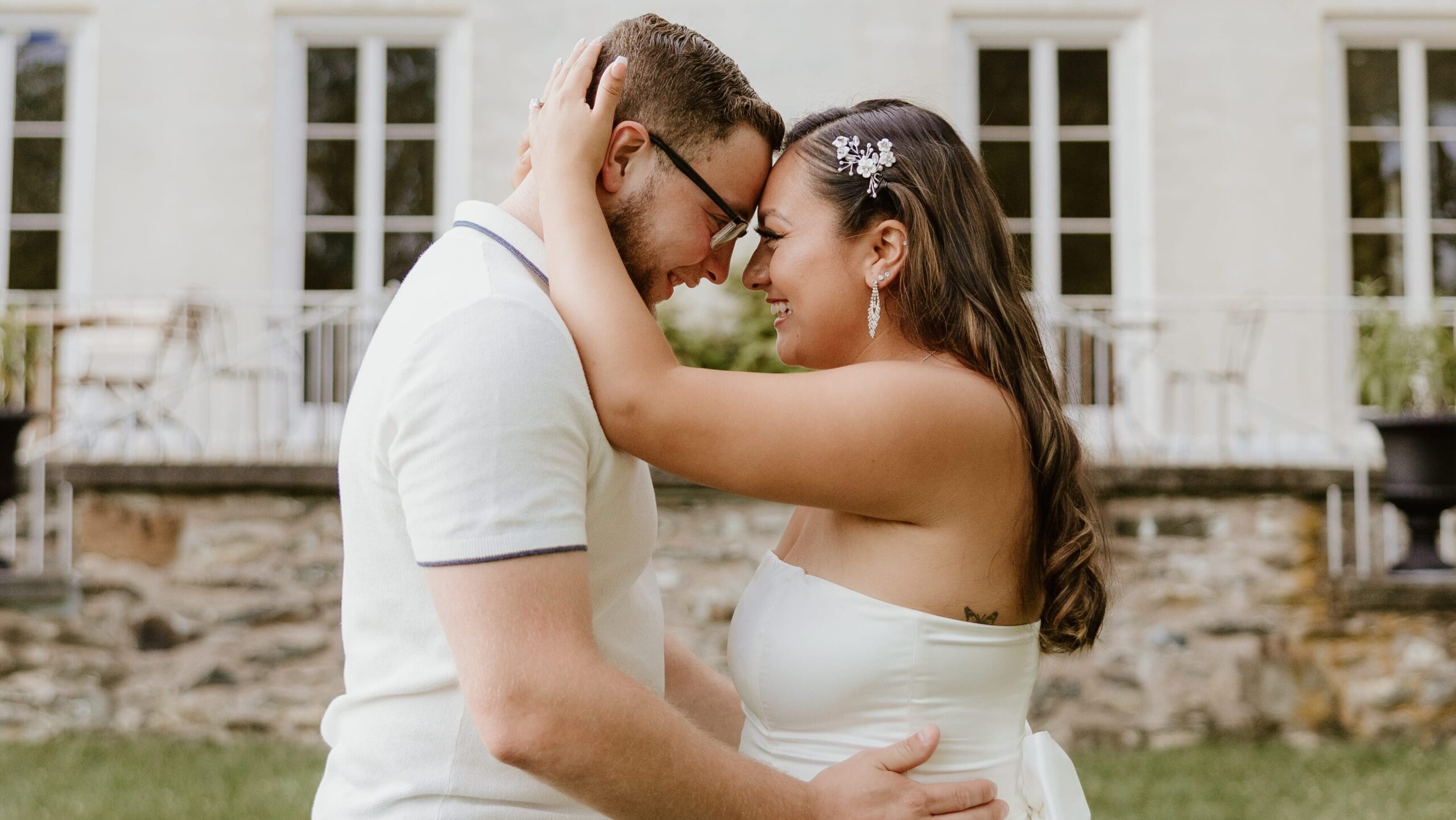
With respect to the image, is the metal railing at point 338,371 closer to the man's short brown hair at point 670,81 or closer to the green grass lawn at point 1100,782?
the green grass lawn at point 1100,782

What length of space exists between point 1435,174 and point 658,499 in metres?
6.44

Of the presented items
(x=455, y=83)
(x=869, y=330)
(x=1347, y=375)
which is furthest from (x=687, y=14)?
(x=869, y=330)

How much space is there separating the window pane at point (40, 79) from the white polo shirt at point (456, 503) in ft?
28.5

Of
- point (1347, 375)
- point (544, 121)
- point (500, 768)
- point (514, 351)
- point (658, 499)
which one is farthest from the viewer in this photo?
point (1347, 375)

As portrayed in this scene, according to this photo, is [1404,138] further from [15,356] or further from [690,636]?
[15,356]

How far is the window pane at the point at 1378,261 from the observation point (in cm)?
879

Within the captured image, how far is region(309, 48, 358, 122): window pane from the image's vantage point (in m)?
8.86

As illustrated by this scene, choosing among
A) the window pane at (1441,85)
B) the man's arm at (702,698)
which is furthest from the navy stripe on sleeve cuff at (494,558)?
the window pane at (1441,85)

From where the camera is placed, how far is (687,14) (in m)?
8.66

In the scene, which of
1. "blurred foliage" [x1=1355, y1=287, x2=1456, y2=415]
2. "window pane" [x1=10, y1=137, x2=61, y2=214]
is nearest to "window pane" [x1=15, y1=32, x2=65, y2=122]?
"window pane" [x1=10, y1=137, x2=61, y2=214]

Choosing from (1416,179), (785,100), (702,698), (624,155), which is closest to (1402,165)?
(1416,179)

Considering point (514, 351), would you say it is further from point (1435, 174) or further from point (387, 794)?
point (1435, 174)

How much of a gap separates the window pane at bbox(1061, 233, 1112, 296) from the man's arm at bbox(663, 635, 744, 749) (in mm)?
7212

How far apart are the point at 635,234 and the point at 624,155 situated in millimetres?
117
